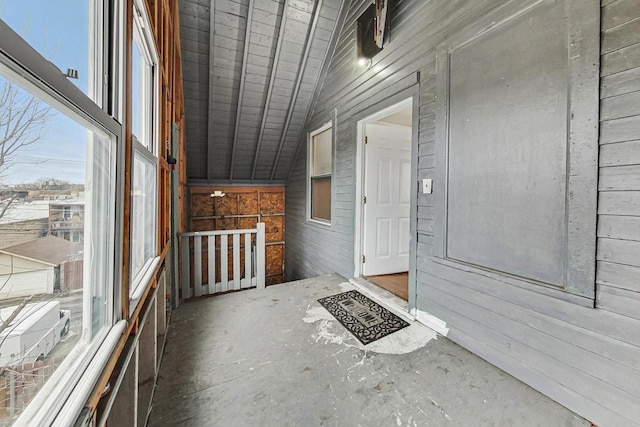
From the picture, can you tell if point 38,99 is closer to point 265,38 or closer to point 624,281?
point 624,281

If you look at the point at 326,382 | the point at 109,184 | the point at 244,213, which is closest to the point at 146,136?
the point at 109,184

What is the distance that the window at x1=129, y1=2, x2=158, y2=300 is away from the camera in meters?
1.49

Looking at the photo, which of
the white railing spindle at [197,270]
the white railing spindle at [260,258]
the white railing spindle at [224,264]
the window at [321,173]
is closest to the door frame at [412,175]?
the window at [321,173]

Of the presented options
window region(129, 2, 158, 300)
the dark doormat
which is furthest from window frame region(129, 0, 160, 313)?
the dark doormat

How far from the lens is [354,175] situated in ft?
10.7

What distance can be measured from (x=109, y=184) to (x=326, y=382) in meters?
1.55

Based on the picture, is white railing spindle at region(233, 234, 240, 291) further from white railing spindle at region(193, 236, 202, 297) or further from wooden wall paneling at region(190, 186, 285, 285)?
wooden wall paneling at region(190, 186, 285, 285)

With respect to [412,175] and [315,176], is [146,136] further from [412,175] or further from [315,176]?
[315,176]

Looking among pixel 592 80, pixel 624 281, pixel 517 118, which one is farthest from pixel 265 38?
pixel 624 281

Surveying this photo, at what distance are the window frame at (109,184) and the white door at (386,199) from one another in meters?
2.59

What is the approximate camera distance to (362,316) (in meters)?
2.44

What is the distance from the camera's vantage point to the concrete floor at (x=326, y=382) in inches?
53.9

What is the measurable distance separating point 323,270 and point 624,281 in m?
3.27

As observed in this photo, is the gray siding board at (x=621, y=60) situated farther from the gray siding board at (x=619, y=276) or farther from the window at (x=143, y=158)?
the window at (x=143, y=158)
